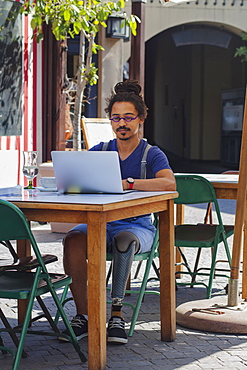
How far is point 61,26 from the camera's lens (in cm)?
890

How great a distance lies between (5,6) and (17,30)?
1.47 feet

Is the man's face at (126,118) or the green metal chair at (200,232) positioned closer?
the man's face at (126,118)

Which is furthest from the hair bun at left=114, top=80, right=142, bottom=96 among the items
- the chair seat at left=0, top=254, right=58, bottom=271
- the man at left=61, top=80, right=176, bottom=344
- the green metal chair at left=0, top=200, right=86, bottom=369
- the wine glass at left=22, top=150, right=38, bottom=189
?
the green metal chair at left=0, top=200, right=86, bottom=369

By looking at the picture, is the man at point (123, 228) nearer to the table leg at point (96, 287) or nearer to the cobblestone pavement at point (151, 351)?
the cobblestone pavement at point (151, 351)

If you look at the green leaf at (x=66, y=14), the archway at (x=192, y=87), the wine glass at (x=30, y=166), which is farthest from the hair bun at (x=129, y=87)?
the archway at (x=192, y=87)

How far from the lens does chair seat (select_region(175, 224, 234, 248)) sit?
5504 mm

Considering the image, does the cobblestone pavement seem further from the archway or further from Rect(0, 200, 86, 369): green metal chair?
the archway

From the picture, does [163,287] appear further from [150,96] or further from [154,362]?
[150,96]

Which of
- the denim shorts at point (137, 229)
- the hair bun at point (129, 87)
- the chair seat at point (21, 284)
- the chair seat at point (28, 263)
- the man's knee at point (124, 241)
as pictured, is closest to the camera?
the chair seat at point (21, 284)

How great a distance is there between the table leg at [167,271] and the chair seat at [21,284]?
2.05ft

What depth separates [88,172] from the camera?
13.7ft

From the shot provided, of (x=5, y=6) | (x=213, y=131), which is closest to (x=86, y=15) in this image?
(x=5, y=6)

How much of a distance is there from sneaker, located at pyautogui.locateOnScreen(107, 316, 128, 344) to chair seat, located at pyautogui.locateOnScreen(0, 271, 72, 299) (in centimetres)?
Answer: 47

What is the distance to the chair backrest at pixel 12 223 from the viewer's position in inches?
142
